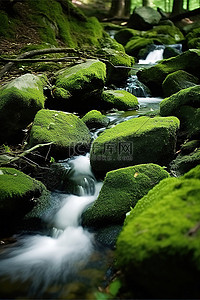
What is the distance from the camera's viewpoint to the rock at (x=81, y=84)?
6250 millimetres

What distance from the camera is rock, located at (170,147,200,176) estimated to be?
3889 millimetres

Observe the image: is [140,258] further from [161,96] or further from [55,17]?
[55,17]

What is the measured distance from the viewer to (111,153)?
423cm

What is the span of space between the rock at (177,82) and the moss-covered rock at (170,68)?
845 mm

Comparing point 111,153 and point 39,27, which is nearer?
point 111,153

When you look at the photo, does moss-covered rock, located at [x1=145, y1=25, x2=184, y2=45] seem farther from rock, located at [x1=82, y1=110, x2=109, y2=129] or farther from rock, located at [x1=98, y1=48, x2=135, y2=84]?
rock, located at [x1=82, y1=110, x2=109, y2=129]

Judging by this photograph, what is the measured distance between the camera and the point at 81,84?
6277 millimetres

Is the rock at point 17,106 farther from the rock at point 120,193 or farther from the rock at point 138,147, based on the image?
the rock at point 120,193

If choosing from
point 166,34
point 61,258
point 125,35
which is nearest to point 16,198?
point 61,258

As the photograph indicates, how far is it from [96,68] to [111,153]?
134 inches

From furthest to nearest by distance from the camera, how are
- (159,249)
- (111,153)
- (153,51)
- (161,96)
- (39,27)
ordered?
1. (153,51)
2. (39,27)
3. (161,96)
4. (111,153)
5. (159,249)

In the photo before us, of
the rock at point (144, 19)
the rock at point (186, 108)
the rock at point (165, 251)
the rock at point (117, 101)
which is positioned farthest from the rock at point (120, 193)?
the rock at point (144, 19)

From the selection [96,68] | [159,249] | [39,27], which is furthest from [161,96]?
[159,249]

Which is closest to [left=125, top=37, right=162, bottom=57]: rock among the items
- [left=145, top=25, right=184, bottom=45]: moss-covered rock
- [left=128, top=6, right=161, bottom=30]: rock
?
Result: [left=145, top=25, right=184, bottom=45]: moss-covered rock
